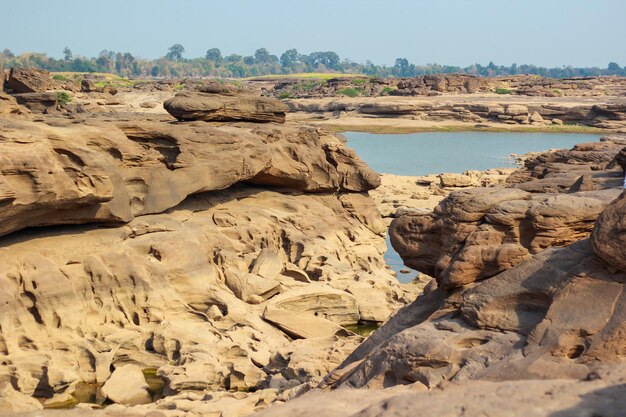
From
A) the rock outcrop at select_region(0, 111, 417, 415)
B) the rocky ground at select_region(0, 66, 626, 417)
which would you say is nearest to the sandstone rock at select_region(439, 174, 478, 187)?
the rocky ground at select_region(0, 66, 626, 417)

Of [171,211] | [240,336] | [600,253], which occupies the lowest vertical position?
[240,336]

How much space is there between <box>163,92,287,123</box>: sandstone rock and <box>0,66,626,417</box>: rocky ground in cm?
6

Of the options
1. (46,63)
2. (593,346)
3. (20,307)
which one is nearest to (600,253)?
(593,346)

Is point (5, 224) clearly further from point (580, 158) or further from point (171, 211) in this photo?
point (580, 158)

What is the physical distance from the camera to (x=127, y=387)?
14.5 m

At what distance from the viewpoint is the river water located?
47219 mm

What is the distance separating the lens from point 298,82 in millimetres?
108250

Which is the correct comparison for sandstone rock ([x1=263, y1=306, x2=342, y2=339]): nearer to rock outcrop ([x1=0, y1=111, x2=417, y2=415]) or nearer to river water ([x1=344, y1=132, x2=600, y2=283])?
rock outcrop ([x1=0, y1=111, x2=417, y2=415])

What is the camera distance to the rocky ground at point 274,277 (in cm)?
893

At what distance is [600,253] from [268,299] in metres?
10.4

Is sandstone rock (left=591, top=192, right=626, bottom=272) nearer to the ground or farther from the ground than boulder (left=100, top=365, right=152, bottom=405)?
farther from the ground

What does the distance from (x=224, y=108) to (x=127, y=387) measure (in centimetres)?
1114

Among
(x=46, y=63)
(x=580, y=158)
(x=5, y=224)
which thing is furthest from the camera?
(x=46, y=63)

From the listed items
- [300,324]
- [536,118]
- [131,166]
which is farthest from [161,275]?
[536,118]
